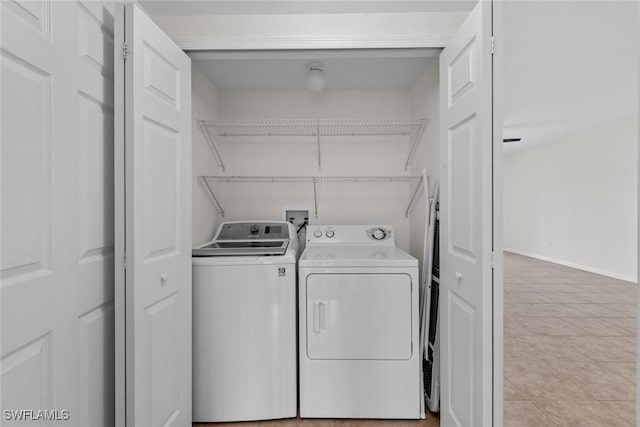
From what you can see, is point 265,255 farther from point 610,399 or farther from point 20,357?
point 610,399

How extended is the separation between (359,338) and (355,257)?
18.5 inches

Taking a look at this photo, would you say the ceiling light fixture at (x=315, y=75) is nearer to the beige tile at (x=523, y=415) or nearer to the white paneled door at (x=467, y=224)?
the white paneled door at (x=467, y=224)

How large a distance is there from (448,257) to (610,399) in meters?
1.45

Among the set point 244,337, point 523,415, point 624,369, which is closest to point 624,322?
point 624,369

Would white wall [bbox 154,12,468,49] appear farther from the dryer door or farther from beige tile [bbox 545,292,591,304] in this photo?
beige tile [bbox 545,292,591,304]

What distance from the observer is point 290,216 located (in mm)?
2770

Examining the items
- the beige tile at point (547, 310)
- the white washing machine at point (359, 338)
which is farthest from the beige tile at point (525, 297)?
the white washing machine at point (359, 338)

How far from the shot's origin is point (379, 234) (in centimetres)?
253

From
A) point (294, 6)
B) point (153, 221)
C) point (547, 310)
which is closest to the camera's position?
point (153, 221)

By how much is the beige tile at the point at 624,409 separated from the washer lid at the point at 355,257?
1.40m

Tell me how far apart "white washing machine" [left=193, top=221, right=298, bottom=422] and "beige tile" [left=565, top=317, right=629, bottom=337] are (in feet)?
8.73

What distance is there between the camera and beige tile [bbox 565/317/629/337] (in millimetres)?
2746

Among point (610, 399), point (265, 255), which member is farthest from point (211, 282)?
point (610, 399)

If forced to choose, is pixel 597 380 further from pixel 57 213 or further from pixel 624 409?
pixel 57 213
